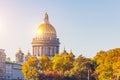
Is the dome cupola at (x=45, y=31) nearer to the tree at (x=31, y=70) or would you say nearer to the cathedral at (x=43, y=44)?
the cathedral at (x=43, y=44)

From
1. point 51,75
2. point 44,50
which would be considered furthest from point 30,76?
point 44,50

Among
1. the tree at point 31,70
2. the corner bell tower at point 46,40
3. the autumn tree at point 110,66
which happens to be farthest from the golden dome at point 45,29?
the autumn tree at point 110,66

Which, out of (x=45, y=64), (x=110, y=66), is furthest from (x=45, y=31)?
(x=110, y=66)

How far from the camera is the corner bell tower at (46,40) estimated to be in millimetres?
149375

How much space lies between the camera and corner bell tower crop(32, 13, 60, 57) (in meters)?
149

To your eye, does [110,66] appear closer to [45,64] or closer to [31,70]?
[31,70]

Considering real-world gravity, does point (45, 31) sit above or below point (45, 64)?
above

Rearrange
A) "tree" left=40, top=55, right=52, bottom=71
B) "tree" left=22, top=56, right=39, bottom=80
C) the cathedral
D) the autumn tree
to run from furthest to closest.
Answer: the cathedral < "tree" left=40, top=55, right=52, bottom=71 < "tree" left=22, top=56, right=39, bottom=80 < the autumn tree

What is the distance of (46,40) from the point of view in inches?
5935

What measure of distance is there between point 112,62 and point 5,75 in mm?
61415

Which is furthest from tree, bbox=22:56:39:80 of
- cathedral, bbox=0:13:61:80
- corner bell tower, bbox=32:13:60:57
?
corner bell tower, bbox=32:13:60:57

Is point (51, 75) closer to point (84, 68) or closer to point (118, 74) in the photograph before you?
point (84, 68)

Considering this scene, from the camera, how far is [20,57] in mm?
166000

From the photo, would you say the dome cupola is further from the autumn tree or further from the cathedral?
the autumn tree
